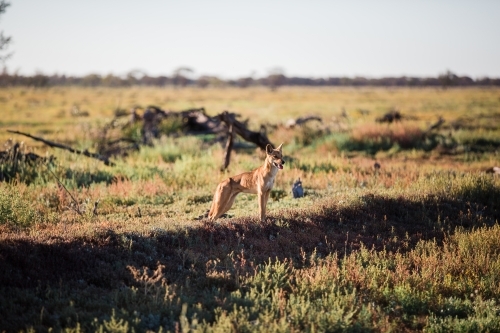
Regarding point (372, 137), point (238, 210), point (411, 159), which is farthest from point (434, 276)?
point (372, 137)

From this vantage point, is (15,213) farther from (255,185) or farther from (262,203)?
(262,203)

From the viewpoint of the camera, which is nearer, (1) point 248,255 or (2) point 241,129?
(1) point 248,255

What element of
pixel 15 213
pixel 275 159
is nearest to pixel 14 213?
pixel 15 213

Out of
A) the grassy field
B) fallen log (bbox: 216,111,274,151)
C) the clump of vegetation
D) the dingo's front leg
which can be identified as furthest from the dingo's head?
fallen log (bbox: 216,111,274,151)

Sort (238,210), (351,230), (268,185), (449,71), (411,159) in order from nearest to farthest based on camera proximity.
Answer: (268,185) < (351,230) < (238,210) < (411,159) < (449,71)

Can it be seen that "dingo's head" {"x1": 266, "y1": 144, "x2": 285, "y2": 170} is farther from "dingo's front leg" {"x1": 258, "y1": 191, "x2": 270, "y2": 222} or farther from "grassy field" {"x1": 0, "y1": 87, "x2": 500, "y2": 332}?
"grassy field" {"x1": 0, "y1": 87, "x2": 500, "y2": 332}

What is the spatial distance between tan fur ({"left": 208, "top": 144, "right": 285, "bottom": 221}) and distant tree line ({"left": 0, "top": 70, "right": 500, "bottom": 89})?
338 ft

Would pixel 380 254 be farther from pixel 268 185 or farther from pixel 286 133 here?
pixel 286 133

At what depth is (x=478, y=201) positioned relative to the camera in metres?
11.9

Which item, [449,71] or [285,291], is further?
[449,71]

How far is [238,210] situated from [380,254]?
370cm

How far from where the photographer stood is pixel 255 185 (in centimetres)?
941

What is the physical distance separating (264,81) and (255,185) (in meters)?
143

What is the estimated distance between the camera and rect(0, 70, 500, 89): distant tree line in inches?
4840
